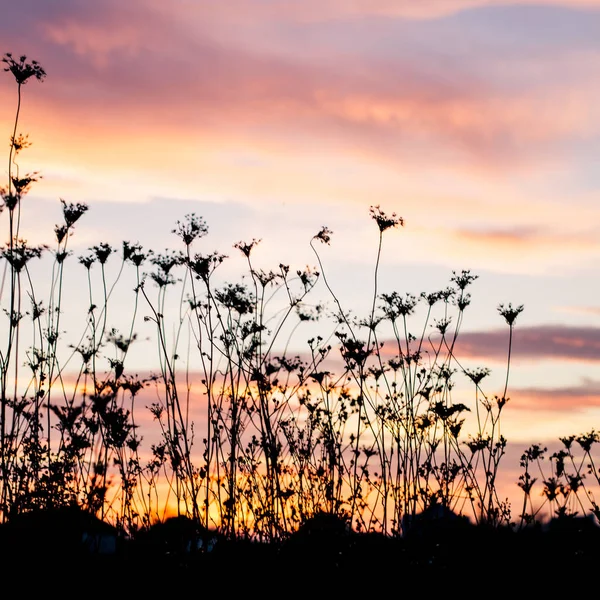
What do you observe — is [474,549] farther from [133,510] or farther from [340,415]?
[133,510]

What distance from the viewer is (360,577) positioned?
10.2 metres

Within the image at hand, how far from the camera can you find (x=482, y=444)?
40.8ft

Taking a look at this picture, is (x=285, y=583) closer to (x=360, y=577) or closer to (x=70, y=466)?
(x=360, y=577)

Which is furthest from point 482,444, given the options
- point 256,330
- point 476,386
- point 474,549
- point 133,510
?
point 133,510

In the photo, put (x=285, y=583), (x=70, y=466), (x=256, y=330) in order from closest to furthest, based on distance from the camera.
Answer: (x=285, y=583) → (x=70, y=466) → (x=256, y=330)

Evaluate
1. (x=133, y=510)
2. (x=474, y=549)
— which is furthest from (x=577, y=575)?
(x=133, y=510)

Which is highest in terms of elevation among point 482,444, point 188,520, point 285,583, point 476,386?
point 476,386

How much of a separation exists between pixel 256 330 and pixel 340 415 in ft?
5.52

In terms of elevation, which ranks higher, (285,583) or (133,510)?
(133,510)

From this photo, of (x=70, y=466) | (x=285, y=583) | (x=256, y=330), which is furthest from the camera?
(x=256, y=330)

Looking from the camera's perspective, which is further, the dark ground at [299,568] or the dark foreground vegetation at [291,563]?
the dark foreground vegetation at [291,563]

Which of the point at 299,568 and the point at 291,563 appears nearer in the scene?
the point at 299,568

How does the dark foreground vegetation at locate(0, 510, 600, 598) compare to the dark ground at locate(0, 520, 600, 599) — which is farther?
the dark foreground vegetation at locate(0, 510, 600, 598)

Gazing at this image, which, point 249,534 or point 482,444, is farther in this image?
point 482,444
